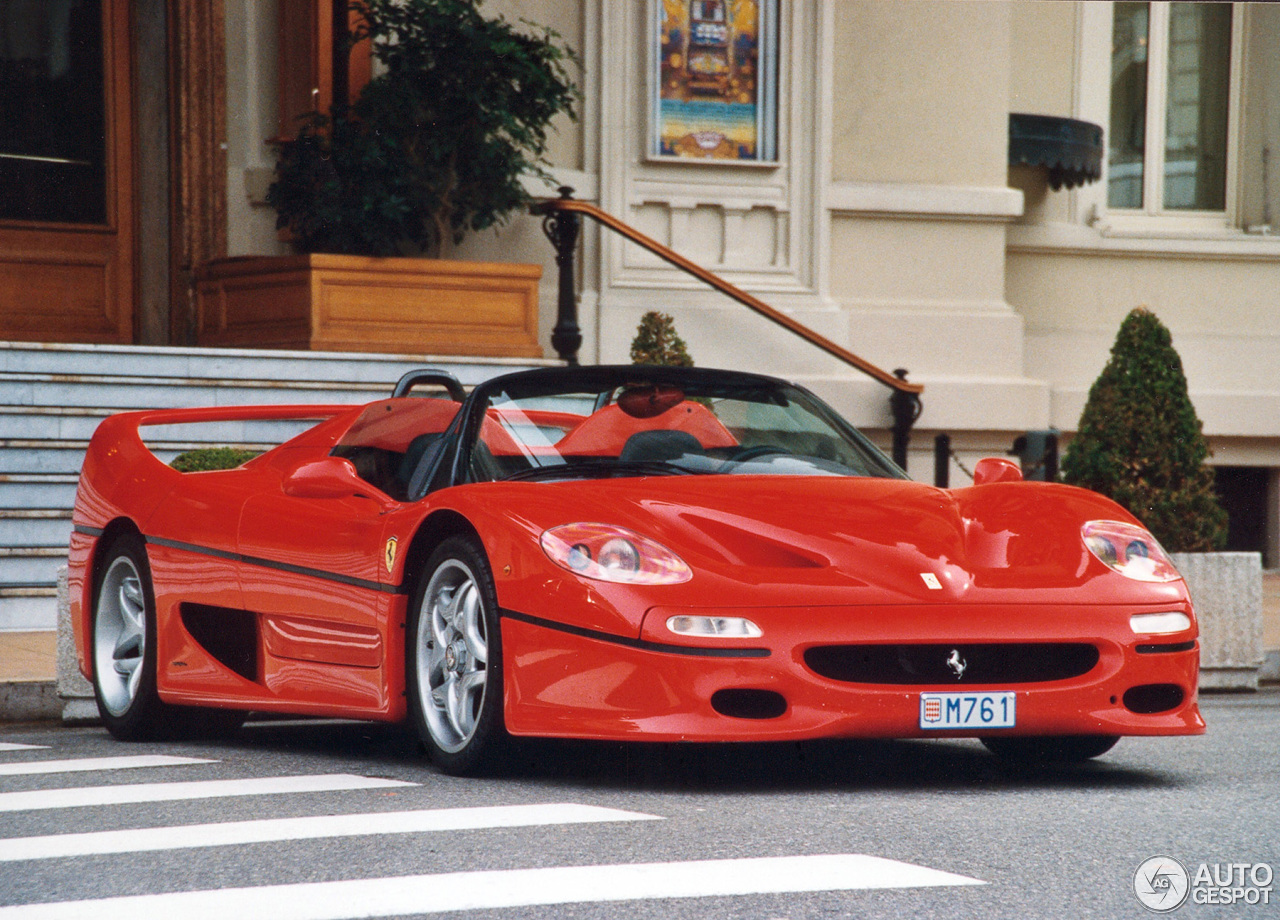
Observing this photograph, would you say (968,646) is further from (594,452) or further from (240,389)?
(240,389)

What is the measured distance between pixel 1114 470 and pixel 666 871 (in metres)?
6.26

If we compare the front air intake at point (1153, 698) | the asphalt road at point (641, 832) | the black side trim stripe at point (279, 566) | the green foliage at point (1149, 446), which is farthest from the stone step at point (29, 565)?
the front air intake at point (1153, 698)

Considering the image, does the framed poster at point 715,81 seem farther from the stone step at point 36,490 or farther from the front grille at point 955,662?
the front grille at point 955,662

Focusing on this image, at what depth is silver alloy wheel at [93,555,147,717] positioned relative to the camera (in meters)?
6.84

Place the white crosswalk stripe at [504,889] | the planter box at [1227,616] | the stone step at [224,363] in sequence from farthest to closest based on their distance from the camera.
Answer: the stone step at [224,363]
the planter box at [1227,616]
the white crosswalk stripe at [504,889]

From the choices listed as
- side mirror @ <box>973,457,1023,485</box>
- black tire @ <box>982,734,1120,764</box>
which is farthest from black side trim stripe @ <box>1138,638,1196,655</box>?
side mirror @ <box>973,457,1023,485</box>

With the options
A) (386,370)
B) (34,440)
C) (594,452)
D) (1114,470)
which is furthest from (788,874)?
(386,370)

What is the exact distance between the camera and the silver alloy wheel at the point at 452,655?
5.16 meters

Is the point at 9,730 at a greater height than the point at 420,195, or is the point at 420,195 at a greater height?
the point at 420,195

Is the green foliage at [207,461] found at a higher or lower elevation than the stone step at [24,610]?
higher

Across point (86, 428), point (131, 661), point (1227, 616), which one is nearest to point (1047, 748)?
point (131, 661)

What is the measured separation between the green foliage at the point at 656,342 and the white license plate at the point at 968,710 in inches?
327

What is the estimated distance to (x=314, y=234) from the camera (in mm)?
12859

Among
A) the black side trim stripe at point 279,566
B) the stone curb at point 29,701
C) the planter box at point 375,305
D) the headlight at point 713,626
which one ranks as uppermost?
the planter box at point 375,305
